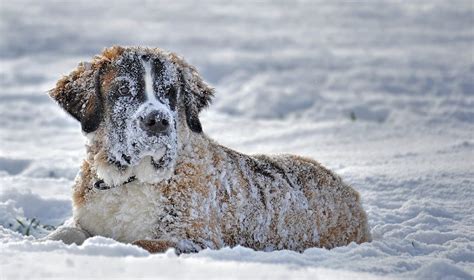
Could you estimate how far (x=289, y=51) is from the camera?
19156mm

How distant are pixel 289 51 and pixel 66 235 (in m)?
13.7

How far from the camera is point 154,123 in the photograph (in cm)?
571

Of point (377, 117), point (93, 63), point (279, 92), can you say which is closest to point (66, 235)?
point (93, 63)

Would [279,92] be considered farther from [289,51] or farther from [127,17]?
[127,17]

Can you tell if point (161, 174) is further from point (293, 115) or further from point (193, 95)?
point (293, 115)

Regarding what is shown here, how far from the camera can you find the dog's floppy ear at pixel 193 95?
20.5 ft

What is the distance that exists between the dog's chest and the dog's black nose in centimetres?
44

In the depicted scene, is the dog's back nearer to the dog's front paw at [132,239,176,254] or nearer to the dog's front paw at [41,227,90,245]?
the dog's front paw at [132,239,176,254]

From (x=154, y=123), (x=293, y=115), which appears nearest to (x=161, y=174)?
(x=154, y=123)

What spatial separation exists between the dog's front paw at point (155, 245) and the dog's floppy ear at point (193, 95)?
977mm

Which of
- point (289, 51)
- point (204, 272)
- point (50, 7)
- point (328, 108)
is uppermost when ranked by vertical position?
point (50, 7)

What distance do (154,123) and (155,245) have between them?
2.62ft

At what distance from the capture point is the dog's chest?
591cm

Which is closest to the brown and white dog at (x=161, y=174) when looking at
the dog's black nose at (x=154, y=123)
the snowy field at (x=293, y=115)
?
the dog's black nose at (x=154, y=123)
